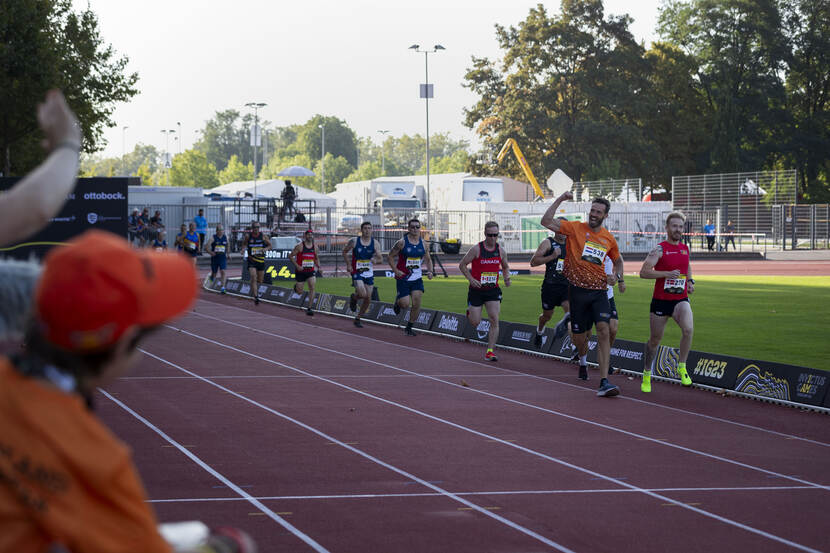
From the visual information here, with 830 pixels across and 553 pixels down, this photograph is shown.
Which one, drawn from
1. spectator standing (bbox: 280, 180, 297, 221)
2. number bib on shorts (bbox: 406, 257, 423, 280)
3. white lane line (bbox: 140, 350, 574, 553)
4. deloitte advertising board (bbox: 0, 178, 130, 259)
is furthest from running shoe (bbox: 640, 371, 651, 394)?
spectator standing (bbox: 280, 180, 297, 221)

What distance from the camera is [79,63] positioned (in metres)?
37.1

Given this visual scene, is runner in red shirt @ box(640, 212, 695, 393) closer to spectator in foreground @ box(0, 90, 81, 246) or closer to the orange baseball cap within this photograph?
spectator in foreground @ box(0, 90, 81, 246)

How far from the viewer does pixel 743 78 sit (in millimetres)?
84250

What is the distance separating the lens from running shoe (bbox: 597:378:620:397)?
1305cm

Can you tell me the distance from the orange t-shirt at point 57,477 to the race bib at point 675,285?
11.5m

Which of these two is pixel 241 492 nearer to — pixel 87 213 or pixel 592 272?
pixel 592 272

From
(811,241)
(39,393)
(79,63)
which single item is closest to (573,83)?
(811,241)

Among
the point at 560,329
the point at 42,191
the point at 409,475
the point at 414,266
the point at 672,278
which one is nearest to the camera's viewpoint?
the point at 42,191

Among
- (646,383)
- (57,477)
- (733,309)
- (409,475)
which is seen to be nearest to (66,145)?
(57,477)

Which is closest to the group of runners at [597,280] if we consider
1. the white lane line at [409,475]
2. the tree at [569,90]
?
the white lane line at [409,475]

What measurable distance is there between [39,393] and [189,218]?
47946 millimetres

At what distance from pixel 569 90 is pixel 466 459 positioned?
7469 cm

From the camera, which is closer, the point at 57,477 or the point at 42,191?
the point at 57,477

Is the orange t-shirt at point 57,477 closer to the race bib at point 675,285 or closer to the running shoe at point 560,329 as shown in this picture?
the race bib at point 675,285
